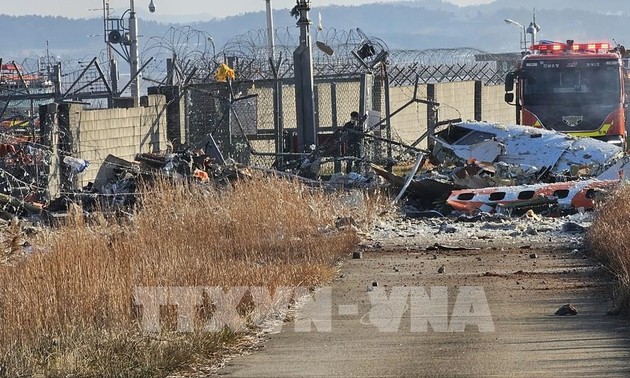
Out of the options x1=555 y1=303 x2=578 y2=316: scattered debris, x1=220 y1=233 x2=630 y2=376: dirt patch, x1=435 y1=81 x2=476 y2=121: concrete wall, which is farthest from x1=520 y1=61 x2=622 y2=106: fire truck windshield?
x1=555 y1=303 x2=578 y2=316: scattered debris

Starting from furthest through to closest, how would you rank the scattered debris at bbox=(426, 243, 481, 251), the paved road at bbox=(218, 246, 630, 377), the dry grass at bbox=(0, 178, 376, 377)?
the scattered debris at bbox=(426, 243, 481, 251) → the dry grass at bbox=(0, 178, 376, 377) → the paved road at bbox=(218, 246, 630, 377)

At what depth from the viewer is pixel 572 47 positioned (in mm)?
28281

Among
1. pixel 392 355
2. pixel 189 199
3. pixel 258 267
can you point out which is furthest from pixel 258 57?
pixel 392 355

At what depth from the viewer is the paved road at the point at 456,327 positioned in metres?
8.77

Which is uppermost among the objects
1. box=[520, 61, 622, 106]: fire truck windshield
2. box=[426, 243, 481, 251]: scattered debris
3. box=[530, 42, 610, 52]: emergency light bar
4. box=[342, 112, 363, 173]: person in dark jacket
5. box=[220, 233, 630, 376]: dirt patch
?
box=[530, 42, 610, 52]: emergency light bar

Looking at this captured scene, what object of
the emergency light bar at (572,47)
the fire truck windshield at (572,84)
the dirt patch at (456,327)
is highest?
the emergency light bar at (572,47)

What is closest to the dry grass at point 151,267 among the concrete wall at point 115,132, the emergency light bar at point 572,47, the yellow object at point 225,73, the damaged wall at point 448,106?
the concrete wall at point 115,132

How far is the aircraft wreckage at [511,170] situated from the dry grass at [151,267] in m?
2.87

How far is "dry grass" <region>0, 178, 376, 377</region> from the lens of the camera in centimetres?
902

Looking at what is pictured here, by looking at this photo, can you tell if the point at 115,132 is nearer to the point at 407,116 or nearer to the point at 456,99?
the point at 407,116

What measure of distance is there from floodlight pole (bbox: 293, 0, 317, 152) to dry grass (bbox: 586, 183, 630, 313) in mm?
8206

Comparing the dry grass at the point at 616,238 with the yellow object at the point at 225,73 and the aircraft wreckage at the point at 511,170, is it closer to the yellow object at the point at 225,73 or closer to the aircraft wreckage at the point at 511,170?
the aircraft wreckage at the point at 511,170

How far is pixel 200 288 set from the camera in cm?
1082

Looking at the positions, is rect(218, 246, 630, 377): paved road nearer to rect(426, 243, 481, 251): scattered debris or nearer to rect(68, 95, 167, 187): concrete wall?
rect(426, 243, 481, 251): scattered debris
